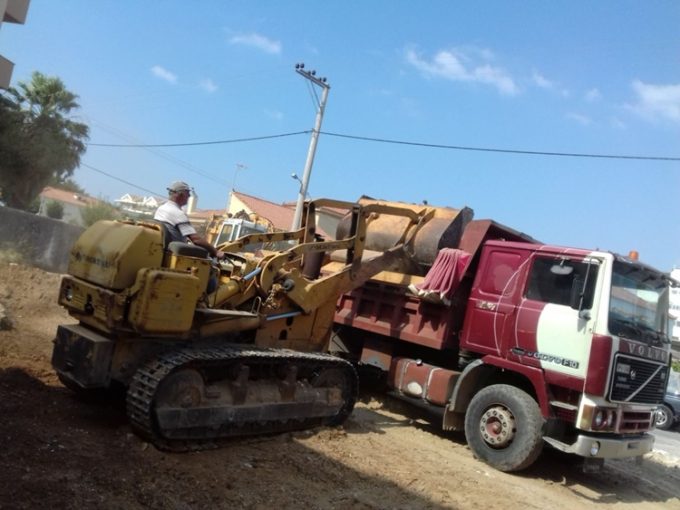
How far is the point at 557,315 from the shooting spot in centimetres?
→ 650

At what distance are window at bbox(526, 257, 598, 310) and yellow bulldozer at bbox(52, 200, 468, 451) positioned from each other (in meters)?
2.37

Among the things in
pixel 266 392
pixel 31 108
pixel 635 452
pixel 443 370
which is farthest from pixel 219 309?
pixel 31 108

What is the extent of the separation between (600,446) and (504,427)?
0.98 m

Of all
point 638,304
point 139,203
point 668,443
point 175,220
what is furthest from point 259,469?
point 139,203

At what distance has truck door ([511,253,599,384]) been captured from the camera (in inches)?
247

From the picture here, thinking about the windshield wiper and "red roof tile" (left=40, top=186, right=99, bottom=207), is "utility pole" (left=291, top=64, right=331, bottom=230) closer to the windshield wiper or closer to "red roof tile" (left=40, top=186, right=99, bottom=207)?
the windshield wiper

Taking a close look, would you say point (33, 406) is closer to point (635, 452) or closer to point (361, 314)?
point (361, 314)

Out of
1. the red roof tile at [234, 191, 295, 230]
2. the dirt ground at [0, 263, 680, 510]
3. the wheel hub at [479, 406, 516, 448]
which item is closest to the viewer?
the dirt ground at [0, 263, 680, 510]

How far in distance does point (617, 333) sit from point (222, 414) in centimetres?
417

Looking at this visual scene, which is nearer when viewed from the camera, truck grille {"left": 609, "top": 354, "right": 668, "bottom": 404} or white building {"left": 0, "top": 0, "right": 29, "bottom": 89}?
truck grille {"left": 609, "top": 354, "right": 668, "bottom": 404}

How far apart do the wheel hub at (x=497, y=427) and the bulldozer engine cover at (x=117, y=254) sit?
4.09 meters

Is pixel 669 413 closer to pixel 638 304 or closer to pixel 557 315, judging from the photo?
pixel 638 304

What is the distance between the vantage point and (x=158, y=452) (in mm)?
4641

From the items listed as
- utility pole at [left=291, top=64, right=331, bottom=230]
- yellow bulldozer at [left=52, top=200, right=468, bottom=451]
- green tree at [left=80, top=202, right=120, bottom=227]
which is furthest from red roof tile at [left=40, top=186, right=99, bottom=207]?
yellow bulldozer at [left=52, top=200, right=468, bottom=451]
